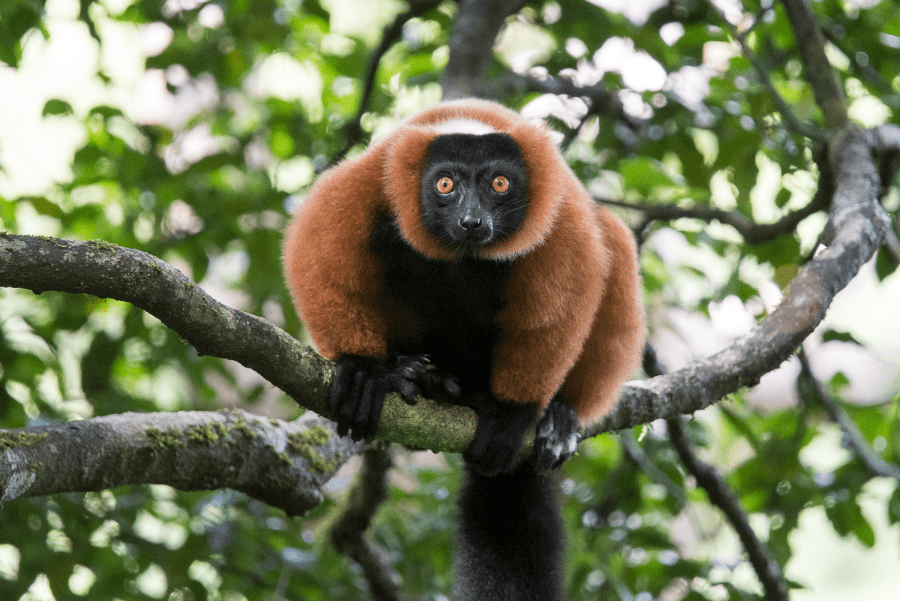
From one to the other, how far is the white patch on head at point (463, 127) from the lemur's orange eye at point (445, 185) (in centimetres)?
22

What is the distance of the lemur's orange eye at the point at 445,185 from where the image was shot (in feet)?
9.65

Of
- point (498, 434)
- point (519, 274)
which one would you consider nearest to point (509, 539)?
point (498, 434)

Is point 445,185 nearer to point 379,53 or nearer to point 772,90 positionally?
point 379,53

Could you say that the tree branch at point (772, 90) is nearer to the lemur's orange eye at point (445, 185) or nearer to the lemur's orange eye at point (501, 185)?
the lemur's orange eye at point (501, 185)

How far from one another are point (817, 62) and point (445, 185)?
6.87 ft

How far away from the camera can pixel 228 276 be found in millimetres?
5414

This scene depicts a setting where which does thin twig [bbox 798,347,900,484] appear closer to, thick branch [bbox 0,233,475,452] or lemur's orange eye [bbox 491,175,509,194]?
lemur's orange eye [bbox 491,175,509,194]

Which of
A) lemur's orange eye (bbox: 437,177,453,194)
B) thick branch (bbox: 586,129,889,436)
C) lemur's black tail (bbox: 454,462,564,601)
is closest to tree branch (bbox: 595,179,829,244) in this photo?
thick branch (bbox: 586,129,889,436)

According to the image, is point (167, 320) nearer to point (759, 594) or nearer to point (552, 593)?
point (552, 593)

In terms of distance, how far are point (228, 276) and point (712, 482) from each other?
3.47 meters

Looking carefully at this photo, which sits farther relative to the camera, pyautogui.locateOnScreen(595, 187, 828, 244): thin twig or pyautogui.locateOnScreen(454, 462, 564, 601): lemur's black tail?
pyautogui.locateOnScreen(595, 187, 828, 244): thin twig

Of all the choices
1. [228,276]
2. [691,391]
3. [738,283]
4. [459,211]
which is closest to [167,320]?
[459,211]

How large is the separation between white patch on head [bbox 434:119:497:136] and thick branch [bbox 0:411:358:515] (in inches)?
51.0

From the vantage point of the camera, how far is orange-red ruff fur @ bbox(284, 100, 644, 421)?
2764mm
